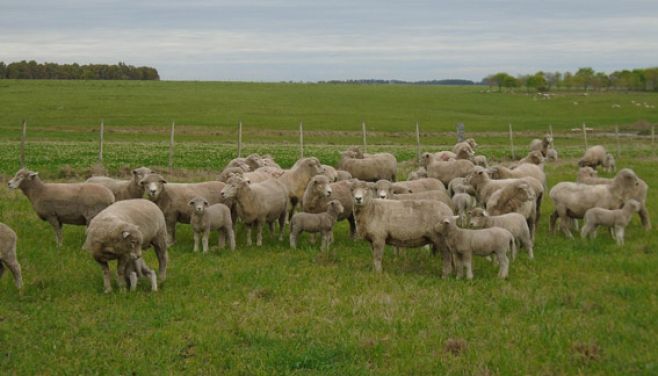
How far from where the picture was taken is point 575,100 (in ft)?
368

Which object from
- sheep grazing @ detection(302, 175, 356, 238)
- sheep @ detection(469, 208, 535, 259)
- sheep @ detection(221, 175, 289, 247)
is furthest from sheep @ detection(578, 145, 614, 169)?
sheep @ detection(221, 175, 289, 247)

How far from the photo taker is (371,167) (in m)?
25.1

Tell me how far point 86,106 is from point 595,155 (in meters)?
67.6

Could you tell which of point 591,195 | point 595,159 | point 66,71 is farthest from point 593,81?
point 591,195

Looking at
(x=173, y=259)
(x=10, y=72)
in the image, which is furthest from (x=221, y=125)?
(x=10, y=72)

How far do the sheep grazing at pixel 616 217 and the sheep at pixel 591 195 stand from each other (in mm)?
708

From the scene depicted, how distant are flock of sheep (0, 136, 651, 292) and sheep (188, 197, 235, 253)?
0.08 feet

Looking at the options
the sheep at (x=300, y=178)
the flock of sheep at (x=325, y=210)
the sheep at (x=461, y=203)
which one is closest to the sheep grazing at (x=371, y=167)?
the flock of sheep at (x=325, y=210)

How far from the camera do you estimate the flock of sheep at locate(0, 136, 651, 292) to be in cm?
1262

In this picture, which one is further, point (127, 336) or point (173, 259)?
point (173, 259)

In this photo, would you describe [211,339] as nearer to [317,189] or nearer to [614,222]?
[317,189]

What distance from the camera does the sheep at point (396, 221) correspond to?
1370 cm

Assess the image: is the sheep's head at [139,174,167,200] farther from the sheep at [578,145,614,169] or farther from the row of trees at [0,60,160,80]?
the row of trees at [0,60,160,80]

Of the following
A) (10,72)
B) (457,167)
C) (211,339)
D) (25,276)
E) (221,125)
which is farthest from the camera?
(10,72)
